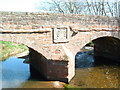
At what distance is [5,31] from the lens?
7.85 metres

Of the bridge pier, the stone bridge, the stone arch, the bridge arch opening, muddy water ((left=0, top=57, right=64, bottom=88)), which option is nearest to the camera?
the stone bridge

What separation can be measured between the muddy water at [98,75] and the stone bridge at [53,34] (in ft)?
2.76

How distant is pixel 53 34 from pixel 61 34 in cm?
48

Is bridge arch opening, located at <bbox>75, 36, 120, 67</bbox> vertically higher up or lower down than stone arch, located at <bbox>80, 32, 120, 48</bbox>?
lower down

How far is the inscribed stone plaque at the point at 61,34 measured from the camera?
9.09 meters

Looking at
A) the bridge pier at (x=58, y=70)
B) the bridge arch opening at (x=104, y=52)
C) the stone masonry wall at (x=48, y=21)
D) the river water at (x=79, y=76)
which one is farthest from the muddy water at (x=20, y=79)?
the bridge arch opening at (x=104, y=52)

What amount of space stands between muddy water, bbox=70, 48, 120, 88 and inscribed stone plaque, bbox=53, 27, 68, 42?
2497 mm

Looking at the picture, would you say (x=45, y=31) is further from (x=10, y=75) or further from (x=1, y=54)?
(x=1, y=54)

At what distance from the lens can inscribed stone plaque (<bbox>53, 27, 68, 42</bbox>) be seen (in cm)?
909

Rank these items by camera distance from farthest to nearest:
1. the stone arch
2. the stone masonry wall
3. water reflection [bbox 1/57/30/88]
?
the stone arch → water reflection [bbox 1/57/30/88] → the stone masonry wall

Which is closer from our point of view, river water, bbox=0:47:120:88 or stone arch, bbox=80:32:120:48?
river water, bbox=0:47:120:88

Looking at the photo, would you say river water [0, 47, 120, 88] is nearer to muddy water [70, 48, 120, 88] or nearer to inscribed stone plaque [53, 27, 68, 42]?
muddy water [70, 48, 120, 88]

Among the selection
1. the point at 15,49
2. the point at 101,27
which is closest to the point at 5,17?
the point at 101,27

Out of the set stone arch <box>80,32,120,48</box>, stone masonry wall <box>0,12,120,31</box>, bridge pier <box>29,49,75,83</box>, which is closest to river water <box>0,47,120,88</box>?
bridge pier <box>29,49,75,83</box>
